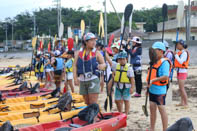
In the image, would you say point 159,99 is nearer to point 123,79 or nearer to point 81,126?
point 123,79

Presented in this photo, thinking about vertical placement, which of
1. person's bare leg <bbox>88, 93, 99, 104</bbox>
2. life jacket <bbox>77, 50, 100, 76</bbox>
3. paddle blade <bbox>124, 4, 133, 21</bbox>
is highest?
paddle blade <bbox>124, 4, 133, 21</bbox>

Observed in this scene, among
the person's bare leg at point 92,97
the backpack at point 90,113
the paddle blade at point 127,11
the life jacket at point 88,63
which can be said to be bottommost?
the backpack at point 90,113

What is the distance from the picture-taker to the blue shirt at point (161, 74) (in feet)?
13.3

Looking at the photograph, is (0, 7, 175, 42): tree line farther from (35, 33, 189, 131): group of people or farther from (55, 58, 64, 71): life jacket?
(35, 33, 189, 131): group of people

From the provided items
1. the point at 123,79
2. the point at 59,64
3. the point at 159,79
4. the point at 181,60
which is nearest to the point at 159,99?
the point at 159,79

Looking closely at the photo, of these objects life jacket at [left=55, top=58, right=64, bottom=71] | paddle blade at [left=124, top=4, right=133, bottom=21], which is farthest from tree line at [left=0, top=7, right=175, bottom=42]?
paddle blade at [left=124, top=4, right=133, bottom=21]

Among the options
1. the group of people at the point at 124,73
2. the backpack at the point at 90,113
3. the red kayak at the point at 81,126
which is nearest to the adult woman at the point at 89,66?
the group of people at the point at 124,73

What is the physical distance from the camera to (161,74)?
4055mm

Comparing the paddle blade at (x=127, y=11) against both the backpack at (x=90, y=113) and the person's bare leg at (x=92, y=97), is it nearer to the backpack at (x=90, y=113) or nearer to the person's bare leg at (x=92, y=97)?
the person's bare leg at (x=92, y=97)

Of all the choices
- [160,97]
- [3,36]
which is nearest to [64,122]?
[160,97]

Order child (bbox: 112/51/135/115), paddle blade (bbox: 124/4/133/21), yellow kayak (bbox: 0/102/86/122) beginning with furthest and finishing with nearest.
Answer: paddle blade (bbox: 124/4/133/21), child (bbox: 112/51/135/115), yellow kayak (bbox: 0/102/86/122)

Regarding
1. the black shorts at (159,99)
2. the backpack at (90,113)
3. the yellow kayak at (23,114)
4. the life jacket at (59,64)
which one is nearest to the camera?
the black shorts at (159,99)

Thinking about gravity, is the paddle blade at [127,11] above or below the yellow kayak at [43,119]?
above

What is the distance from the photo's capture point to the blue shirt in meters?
4.04
